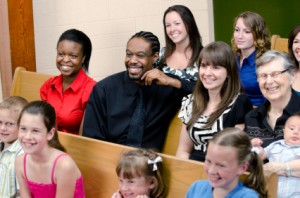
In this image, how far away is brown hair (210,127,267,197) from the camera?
6.98 feet

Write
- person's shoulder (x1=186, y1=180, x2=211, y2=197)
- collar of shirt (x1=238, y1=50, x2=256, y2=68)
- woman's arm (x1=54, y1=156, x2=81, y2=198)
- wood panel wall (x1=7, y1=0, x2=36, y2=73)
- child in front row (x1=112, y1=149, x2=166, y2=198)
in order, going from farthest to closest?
wood panel wall (x1=7, y1=0, x2=36, y2=73) < collar of shirt (x1=238, y1=50, x2=256, y2=68) < woman's arm (x1=54, y1=156, x2=81, y2=198) < child in front row (x1=112, y1=149, x2=166, y2=198) < person's shoulder (x1=186, y1=180, x2=211, y2=197)

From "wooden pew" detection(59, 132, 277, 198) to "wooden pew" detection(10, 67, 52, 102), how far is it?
41.0 inches

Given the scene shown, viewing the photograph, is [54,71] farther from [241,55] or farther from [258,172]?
[258,172]

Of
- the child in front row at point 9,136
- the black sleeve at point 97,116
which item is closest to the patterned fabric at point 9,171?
the child in front row at point 9,136

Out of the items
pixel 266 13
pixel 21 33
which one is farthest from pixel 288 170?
pixel 266 13

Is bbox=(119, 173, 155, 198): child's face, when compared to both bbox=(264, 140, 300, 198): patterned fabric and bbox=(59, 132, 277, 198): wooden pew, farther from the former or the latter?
bbox=(264, 140, 300, 198): patterned fabric

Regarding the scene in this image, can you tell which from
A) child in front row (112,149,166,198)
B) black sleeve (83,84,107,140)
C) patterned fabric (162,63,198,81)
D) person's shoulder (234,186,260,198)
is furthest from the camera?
patterned fabric (162,63,198,81)

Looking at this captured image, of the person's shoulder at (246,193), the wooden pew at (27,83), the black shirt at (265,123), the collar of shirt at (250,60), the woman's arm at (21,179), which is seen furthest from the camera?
the wooden pew at (27,83)

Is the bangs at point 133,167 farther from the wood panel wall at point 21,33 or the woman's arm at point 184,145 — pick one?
the wood panel wall at point 21,33

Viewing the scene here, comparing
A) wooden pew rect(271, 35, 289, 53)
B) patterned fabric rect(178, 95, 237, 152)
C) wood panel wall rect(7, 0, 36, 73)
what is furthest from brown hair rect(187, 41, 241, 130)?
wood panel wall rect(7, 0, 36, 73)

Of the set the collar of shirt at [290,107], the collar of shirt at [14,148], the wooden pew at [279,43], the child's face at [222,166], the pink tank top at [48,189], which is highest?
the wooden pew at [279,43]

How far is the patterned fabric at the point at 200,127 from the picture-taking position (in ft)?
8.93

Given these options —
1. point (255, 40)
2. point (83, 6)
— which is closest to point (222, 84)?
point (255, 40)

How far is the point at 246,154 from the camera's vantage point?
2.16m
